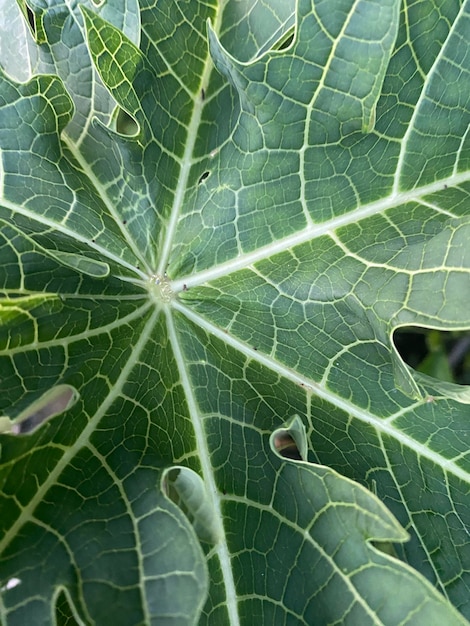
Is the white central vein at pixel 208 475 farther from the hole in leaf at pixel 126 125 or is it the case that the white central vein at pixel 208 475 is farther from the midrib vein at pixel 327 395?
the hole in leaf at pixel 126 125

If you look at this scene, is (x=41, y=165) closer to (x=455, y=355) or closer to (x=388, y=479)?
(x=388, y=479)

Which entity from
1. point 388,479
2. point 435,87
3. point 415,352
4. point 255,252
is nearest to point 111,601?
point 388,479

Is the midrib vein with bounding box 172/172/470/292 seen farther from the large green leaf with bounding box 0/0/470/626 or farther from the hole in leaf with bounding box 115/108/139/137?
the hole in leaf with bounding box 115/108/139/137

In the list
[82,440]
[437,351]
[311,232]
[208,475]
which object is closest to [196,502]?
[208,475]

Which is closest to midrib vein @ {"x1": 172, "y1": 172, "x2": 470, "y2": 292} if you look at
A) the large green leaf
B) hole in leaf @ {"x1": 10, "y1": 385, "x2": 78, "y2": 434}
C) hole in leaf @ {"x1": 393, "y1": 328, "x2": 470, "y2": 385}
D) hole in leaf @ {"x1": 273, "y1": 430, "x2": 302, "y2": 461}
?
the large green leaf

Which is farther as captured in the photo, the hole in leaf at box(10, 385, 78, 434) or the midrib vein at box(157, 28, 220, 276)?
the midrib vein at box(157, 28, 220, 276)

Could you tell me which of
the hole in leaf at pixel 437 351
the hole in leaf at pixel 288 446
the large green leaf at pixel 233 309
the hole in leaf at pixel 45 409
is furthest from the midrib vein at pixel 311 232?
the hole in leaf at pixel 437 351

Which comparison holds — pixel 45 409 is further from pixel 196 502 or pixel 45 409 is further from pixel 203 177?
pixel 203 177
